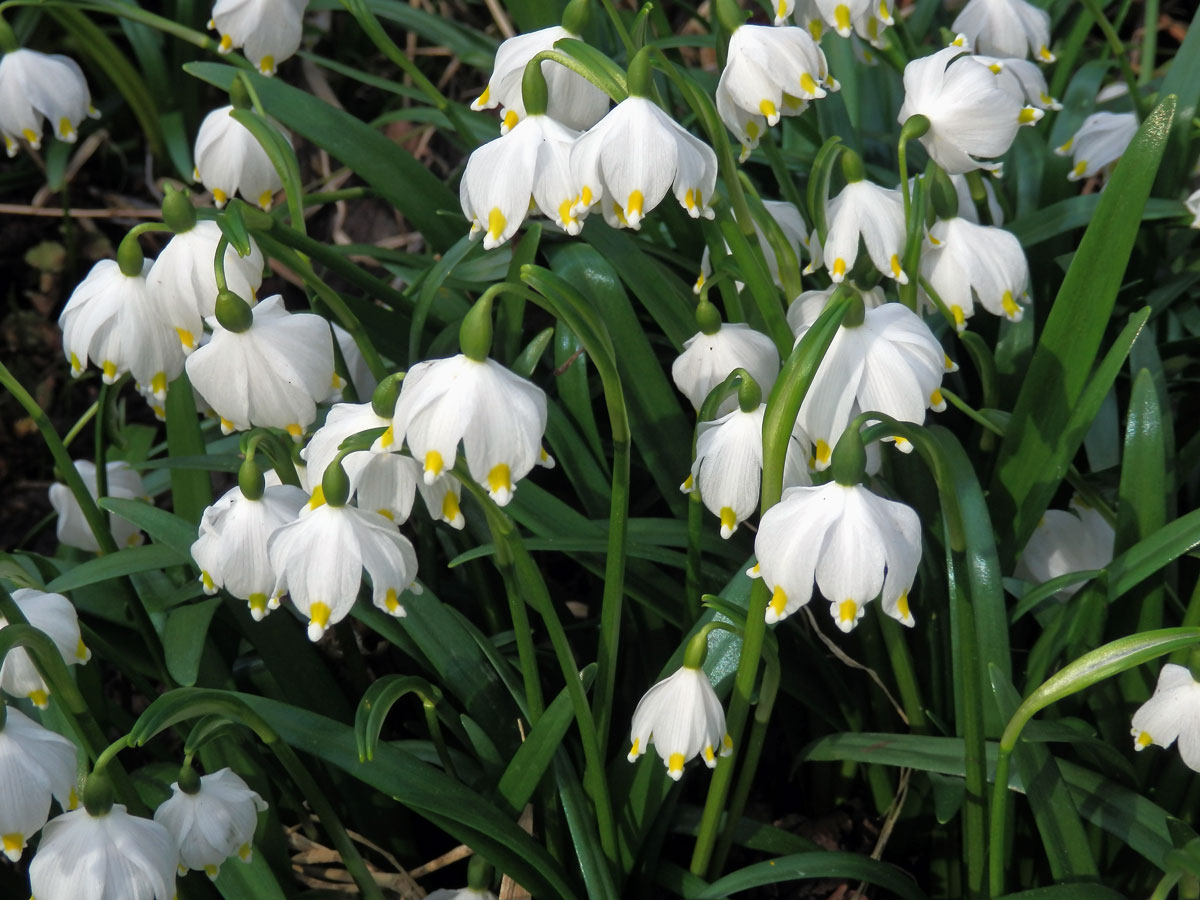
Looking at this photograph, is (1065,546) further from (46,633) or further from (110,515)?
(110,515)

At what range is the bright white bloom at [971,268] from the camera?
1.37 meters

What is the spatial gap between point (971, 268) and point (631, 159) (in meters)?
0.46

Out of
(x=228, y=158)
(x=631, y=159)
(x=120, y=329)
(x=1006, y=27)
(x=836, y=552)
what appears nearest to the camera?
(x=836, y=552)

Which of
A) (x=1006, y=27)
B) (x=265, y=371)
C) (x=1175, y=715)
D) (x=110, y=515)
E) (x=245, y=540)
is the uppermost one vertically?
(x=1006, y=27)

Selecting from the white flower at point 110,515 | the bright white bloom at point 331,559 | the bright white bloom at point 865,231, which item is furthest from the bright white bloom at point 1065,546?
the white flower at point 110,515

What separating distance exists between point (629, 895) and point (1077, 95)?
1.53 metres

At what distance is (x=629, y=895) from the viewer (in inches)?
58.2

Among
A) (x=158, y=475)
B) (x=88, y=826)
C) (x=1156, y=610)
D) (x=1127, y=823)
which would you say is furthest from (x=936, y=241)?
(x=158, y=475)

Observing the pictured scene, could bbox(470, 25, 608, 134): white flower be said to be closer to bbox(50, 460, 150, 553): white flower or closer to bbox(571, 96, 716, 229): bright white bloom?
bbox(571, 96, 716, 229): bright white bloom

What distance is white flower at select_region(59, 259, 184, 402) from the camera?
1.32m

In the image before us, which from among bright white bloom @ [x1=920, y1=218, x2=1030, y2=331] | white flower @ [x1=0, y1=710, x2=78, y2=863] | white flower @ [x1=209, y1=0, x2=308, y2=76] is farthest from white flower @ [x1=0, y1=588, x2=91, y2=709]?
bright white bloom @ [x1=920, y1=218, x2=1030, y2=331]

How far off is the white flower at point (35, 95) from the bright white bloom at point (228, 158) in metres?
0.44

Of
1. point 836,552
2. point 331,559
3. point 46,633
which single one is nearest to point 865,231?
point 836,552

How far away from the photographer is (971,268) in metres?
1.36
